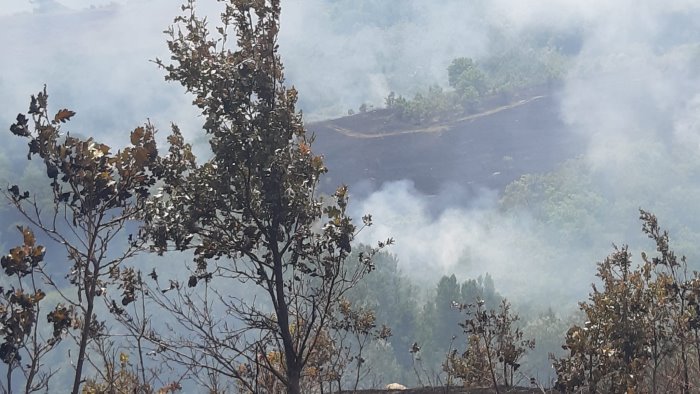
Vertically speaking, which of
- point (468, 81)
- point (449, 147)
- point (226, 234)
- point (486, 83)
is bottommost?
point (226, 234)

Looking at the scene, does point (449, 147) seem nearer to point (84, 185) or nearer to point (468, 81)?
point (468, 81)

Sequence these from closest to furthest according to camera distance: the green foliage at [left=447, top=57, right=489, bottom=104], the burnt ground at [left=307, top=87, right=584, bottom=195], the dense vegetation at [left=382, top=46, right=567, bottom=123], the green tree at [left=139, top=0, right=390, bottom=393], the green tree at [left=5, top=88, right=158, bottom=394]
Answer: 1. the green tree at [left=5, top=88, right=158, bottom=394]
2. the green tree at [left=139, top=0, right=390, bottom=393]
3. the burnt ground at [left=307, top=87, right=584, bottom=195]
4. the dense vegetation at [left=382, top=46, right=567, bottom=123]
5. the green foliage at [left=447, top=57, right=489, bottom=104]

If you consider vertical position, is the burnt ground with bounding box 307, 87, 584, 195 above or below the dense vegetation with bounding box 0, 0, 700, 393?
above

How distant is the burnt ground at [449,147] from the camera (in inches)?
4090

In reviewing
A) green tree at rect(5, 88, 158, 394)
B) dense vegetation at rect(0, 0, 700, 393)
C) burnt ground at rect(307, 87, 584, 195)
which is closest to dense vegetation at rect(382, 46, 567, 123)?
burnt ground at rect(307, 87, 584, 195)

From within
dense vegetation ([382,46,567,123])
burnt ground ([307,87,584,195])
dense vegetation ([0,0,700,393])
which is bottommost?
dense vegetation ([0,0,700,393])

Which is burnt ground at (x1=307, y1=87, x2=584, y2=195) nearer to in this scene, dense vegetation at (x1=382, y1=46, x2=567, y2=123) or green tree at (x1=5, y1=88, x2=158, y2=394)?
dense vegetation at (x1=382, y1=46, x2=567, y2=123)

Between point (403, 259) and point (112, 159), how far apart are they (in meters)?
81.6

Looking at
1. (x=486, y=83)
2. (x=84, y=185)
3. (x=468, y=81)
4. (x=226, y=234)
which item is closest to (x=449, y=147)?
(x=468, y=81)

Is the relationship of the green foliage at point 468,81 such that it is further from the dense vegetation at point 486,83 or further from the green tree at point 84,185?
the green tree at point 84,185

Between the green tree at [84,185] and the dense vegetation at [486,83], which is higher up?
the dense vegetation at [486,83]

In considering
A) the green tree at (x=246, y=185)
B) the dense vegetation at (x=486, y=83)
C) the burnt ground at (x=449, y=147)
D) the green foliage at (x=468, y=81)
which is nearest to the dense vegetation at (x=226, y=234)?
the green tree at (x=246, y=185)

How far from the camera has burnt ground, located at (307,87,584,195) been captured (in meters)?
104

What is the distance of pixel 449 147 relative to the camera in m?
109
